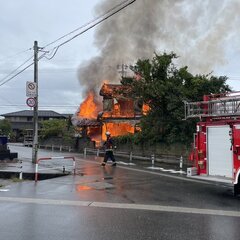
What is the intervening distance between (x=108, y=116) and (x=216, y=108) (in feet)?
90.2

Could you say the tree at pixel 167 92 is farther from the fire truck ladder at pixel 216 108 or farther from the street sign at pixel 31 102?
the fire truck ladder at pixel 216 108

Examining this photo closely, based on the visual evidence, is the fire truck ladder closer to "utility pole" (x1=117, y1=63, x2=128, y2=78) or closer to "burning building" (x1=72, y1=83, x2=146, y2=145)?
"burning building" (x1=72, y1=83, x2=146, y2=145)

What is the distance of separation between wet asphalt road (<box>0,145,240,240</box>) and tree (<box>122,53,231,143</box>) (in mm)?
10190

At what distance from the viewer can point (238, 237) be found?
261 inches

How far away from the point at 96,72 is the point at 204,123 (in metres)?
37.4

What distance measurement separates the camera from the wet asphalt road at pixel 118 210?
22.5ft

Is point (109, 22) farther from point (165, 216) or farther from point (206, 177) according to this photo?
point (165, 216)

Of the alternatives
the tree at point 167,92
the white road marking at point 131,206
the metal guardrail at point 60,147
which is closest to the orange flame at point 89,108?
the metal guardrail at point 60,147

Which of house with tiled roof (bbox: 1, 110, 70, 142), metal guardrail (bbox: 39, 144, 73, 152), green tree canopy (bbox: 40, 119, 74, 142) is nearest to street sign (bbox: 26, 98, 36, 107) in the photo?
metal guardrail (bbox: 39, 144, 73, 152)

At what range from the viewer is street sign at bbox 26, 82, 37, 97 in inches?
832

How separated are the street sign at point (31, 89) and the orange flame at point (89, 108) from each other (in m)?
21.3

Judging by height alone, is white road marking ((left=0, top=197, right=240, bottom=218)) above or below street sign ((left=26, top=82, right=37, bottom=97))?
below

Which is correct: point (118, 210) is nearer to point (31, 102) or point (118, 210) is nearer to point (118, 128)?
point (31, 102)

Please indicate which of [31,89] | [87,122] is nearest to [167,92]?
[31,89]
